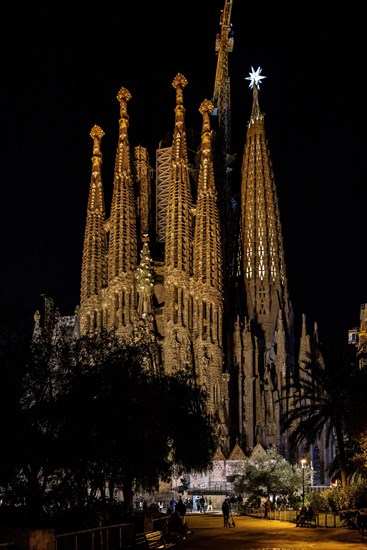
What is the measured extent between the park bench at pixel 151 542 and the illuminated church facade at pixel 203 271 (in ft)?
173

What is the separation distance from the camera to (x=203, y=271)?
8256 centimetres

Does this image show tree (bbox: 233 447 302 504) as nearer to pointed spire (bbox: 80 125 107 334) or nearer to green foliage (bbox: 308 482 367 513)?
green foliage (bbox: 308 482 367 513)

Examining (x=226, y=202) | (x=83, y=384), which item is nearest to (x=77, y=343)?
(x=83, y=384)

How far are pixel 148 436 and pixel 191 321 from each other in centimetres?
5231

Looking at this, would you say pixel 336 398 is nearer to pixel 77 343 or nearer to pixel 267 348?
pixel 77 343

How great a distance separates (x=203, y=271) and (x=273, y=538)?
5326 centimetres

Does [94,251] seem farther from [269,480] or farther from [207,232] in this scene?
[269,480]

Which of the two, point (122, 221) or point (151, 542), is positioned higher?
point (122, 221)

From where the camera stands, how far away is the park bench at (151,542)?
22.9 m

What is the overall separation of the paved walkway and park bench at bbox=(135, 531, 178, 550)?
2.59m

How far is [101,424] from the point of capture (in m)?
26.4

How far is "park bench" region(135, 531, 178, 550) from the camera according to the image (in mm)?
22925

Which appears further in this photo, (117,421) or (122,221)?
(122,221)

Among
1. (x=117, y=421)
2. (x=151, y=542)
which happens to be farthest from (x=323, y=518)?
(x=151, y=542)
